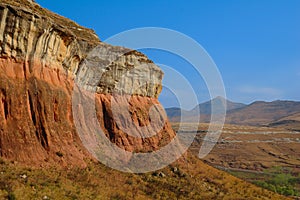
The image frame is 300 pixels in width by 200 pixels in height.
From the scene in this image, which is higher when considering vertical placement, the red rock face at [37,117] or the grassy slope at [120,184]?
the red rock face at [37,117]

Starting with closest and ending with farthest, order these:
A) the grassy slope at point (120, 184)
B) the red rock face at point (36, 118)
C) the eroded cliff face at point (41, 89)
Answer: the grassy slope at point (120, 184), the red rock face at point (36, 118), the eroded cliff face at point (41, 89)

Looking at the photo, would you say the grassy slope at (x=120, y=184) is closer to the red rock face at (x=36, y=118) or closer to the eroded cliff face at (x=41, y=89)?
the red rock face at (x=36, y=118)

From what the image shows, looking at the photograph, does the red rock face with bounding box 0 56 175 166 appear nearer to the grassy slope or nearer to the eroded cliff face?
the eroded cliff face

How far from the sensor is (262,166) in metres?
111

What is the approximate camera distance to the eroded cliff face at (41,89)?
2191cm

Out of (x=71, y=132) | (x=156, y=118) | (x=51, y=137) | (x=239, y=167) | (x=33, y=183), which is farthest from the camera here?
(x=239, y=167)

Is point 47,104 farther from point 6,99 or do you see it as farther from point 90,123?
point 90,123

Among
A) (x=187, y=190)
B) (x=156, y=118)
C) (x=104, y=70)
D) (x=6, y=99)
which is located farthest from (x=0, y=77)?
(x=156, y=118)

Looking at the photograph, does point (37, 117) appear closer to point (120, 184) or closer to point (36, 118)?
point (36, 118)

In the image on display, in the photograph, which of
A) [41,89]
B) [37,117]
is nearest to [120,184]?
[37,117]


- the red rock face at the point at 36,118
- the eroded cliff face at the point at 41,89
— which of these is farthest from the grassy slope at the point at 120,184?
the eroded cliff face at the point at 41,89

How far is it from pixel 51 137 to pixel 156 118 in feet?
62.7

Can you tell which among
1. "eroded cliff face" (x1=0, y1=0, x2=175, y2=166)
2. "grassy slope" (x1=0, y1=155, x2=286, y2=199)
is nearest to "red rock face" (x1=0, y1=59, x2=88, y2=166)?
"eroded cliff face" (x1=0, y1=0, x2=175, y2=166)

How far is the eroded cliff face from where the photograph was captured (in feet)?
71.9
